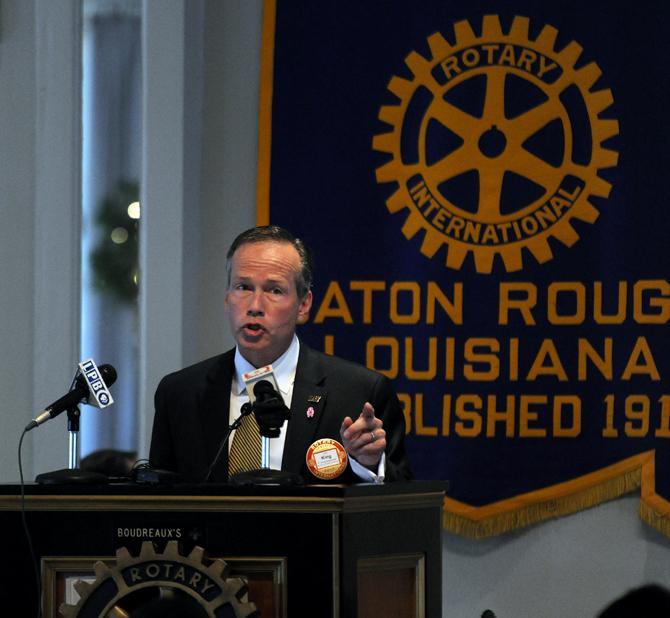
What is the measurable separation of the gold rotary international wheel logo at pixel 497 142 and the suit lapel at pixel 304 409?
1551 millimetres

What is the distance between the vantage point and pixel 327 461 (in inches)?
100

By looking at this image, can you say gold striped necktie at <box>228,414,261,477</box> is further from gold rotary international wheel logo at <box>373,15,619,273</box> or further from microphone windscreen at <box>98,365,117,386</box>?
gold rotary international wheel logo at <box>373,15,619,273</box>

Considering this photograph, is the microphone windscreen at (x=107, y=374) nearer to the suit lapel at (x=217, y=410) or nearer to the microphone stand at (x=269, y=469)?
the microphone stand at (x=269, y=469)

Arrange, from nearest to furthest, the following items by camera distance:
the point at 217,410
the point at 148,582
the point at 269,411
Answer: the point at 148,582, the point at 269,411, the point at 217,410

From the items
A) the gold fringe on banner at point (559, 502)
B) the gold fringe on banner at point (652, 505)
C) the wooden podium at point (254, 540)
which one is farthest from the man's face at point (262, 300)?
the gold fringe on banner at point (652, 505)

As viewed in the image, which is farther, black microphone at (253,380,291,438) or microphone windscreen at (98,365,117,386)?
microphone windscreen at (98,365,117,386)

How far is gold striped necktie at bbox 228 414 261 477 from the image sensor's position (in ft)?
9.69

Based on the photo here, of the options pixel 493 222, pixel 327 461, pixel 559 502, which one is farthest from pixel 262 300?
Result: pixel 559 502

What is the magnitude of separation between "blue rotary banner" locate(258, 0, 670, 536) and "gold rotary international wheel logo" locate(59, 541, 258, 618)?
2283mm

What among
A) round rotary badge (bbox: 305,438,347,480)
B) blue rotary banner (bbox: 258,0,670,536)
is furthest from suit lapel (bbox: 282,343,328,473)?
blue rotary banner (bbox: 258,0,670,536)

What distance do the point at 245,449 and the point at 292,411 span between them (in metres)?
0.15

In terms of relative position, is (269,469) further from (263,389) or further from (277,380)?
(277,380)

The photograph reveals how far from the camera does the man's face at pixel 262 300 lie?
10.3 feet

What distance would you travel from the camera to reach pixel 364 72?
4.66 m
